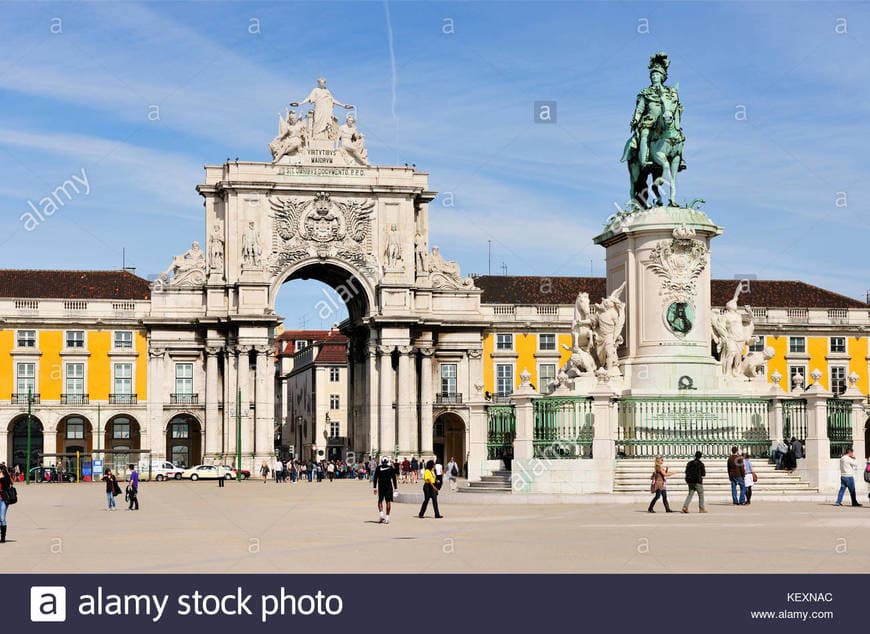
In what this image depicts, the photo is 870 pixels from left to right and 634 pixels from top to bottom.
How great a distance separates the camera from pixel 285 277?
78250 millimetres

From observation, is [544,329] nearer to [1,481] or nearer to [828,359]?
[828,359]

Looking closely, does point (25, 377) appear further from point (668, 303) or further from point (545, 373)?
point (668, 303)

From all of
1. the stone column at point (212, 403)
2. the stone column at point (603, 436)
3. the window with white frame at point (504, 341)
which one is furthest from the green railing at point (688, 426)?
the window with white frame at point (504, 341)

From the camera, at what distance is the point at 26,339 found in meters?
80.0

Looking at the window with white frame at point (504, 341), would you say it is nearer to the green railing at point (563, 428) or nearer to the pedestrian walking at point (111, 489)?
the pedestrian walking at point (111, 489)

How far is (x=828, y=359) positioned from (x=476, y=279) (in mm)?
20776

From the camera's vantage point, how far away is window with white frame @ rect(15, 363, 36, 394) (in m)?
79.4

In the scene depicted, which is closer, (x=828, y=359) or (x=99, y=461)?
(x=99, y=461)

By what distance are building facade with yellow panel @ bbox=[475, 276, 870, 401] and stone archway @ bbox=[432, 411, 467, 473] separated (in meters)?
4.01

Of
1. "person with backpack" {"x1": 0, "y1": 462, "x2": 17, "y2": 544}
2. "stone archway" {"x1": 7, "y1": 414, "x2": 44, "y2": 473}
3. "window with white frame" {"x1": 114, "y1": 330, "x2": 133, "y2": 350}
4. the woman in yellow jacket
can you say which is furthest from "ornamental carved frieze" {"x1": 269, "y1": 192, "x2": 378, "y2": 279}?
"person with backpack" {"x1": 0, "y1": 462, "x2": 17, "y2": 544}

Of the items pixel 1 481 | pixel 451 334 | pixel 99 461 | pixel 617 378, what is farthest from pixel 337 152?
pixel 1 481

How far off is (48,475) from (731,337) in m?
44.7

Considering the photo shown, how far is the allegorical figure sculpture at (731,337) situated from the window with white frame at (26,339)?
5268 centimetres

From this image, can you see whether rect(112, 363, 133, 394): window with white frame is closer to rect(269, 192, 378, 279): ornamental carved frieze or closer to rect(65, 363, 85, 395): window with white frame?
rect(65, 363, 85, 395): window with white frame
